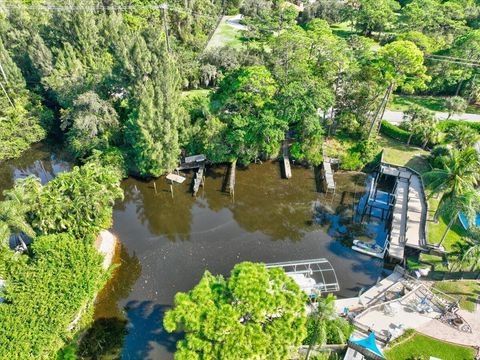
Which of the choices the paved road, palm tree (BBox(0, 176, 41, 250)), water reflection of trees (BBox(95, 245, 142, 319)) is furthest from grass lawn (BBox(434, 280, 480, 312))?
palm tree (BBox(0, 176, 41, 250))

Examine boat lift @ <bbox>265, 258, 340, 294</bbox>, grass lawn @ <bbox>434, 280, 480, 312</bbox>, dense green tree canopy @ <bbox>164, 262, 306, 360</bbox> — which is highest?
dense green tree canopy @ <bbox>164, 262, 306, 360</bbox>

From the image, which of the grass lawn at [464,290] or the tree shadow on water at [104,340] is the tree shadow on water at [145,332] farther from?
the grass lawn at [464,290]

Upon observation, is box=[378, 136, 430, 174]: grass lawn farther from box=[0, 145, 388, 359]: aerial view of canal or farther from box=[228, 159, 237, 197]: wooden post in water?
box=[228, 159, 237, 197]: wooden post in water

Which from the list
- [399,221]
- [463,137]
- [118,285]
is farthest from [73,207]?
[463,137]

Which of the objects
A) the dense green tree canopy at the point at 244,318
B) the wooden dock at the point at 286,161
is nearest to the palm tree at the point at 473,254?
the dense green tree canopy at the point at 244,318

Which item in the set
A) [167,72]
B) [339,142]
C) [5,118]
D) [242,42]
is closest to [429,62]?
[339,142]

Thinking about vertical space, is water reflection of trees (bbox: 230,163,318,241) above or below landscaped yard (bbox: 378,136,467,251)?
below
